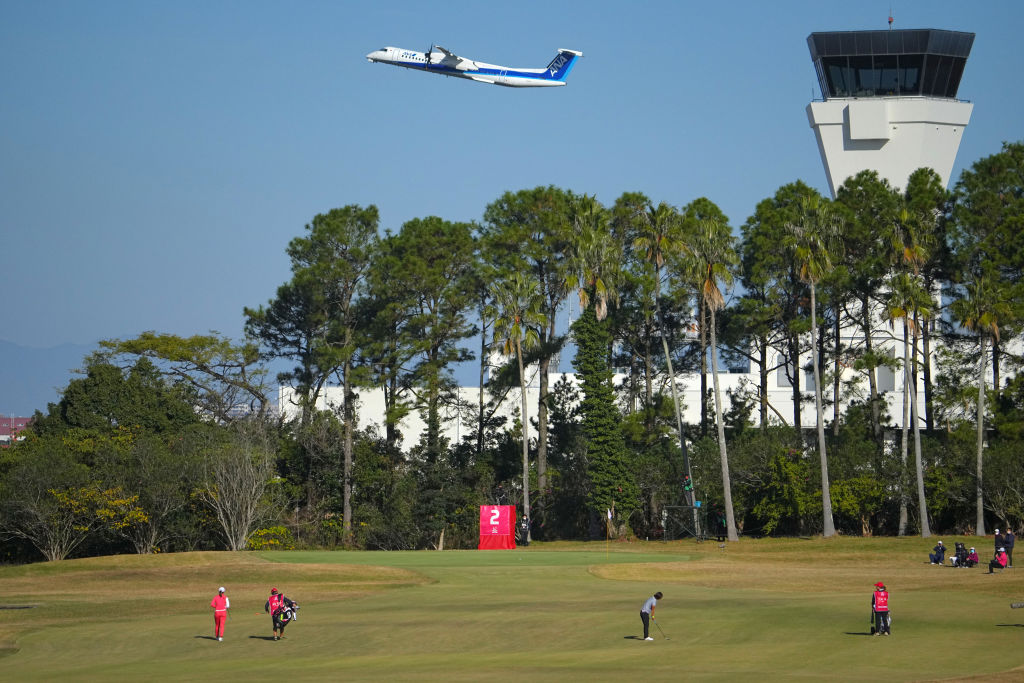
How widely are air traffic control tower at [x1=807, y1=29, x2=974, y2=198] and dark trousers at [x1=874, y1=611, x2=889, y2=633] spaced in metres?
72.0

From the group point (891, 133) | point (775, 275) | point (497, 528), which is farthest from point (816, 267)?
point (891, 133)

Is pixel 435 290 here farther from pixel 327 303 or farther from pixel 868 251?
pixel 868 251

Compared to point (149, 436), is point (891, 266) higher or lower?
higher

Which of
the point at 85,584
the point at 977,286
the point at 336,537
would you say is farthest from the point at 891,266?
the point at 85,584

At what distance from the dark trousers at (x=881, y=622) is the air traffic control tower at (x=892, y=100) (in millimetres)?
72040

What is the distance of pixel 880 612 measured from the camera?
31.2 m

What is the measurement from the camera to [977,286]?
63.7m

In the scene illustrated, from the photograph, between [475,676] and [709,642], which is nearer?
[475,676]

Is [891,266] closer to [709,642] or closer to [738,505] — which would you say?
[738,505]

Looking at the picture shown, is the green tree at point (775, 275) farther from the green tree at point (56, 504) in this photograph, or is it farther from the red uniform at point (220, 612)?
the red uniform at point (220, 612)

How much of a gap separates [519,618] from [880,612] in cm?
1063

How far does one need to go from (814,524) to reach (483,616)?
37973 mm

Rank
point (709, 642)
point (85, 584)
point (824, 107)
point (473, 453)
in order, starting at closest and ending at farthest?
point (709, 642)
point (85, 584)
point (473, 453)
point (824, 107)

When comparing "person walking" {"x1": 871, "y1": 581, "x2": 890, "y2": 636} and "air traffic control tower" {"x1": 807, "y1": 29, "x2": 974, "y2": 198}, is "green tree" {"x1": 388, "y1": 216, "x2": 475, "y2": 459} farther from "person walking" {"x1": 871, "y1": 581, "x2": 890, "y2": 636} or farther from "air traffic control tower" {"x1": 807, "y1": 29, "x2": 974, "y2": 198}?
"person walking" {"x1": 871, "y1": 581, "x2": 890, "y2": 636}
